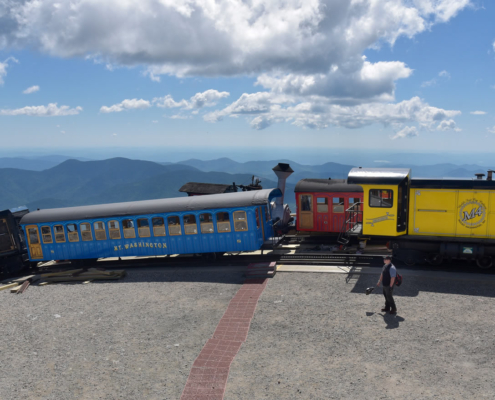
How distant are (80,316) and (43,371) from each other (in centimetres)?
332

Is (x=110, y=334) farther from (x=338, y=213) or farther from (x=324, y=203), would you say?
(x=338, y=213)

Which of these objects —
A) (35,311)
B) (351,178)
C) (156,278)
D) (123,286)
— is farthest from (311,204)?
(35,311)

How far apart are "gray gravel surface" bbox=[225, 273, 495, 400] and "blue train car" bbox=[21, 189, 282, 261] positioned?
166 inches

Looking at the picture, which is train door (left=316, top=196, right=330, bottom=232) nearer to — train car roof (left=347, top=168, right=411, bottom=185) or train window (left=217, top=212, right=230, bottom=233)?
train car roof (left=347, top=168, right=411, bottom=185)

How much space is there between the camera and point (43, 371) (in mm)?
9570

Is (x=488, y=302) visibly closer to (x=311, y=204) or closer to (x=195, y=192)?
(x=311, y=204)

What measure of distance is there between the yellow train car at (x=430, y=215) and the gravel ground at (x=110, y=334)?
6.32 metres

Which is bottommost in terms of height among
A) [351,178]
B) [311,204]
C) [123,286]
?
[123,286]

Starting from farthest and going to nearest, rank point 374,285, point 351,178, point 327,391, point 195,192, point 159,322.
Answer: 1. point 195,192
2. point 351,178
3. point 374,285
4. point 159,322
5. point 327,391

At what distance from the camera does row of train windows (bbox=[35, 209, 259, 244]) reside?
55.9ft

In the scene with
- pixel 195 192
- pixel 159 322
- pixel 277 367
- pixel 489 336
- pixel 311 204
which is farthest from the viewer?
pixel 195 192

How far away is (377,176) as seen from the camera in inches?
591

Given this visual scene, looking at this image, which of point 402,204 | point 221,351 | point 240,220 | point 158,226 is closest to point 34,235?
point 158,226

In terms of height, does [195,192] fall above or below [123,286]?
above
